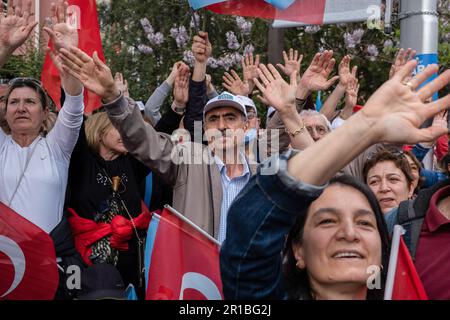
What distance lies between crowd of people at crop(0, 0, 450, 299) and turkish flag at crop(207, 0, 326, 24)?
1.17 ft

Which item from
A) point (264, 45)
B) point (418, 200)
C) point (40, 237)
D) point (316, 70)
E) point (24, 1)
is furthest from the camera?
point (264, 45)

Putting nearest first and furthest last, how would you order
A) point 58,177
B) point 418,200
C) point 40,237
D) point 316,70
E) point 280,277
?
point 280,277, point 418,200, point 40,237, point 58,177, point 316,70

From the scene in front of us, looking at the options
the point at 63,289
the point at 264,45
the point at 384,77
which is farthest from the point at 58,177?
the point at 384,77

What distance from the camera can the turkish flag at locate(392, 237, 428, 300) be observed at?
7.73ft

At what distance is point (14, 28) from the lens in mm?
4277

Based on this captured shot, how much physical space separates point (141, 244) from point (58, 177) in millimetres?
604

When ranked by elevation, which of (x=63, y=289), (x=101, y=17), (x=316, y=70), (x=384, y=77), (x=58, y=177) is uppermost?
(x=101, y=17)

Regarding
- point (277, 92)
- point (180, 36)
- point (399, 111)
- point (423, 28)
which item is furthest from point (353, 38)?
point (399, 111)

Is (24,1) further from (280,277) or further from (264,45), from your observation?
(264,45)

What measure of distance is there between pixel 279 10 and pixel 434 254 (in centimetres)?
336

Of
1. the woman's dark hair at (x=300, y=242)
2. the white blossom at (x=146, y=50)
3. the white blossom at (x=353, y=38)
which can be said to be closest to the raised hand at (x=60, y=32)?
the woman's dark hair at (x=300, y=242)

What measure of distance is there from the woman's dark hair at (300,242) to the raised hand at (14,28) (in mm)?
2380

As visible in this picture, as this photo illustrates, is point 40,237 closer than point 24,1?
Yes

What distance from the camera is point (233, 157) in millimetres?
4211
